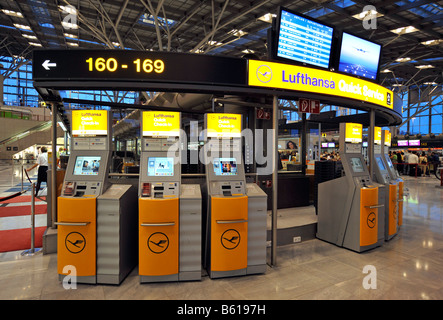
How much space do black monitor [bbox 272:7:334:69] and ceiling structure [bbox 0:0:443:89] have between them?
4.77 m

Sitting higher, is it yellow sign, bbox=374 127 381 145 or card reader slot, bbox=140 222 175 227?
yellow sign, bbox=374 127 381 145

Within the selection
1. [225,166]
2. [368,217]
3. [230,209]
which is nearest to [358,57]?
[368,217]

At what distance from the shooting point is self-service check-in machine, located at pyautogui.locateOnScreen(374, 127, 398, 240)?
4.99 metres

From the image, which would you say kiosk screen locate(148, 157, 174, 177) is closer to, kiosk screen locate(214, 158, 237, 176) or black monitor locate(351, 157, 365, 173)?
kiosk screen locate(214, 158, 237, 176)

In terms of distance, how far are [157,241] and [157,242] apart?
11 mm

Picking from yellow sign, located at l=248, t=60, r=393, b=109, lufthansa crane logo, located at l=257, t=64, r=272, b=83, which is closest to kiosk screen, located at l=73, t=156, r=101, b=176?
yellow sign, located at l=248, t=60, r=393, b=109

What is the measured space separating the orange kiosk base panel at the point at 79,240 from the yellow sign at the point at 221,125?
1712 millimetres

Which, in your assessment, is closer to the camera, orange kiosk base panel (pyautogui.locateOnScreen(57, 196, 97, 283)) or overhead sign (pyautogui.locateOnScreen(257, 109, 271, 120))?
orange kiosk base panel (pyautogui.locateOnScreen(57, 196, 97, 283))

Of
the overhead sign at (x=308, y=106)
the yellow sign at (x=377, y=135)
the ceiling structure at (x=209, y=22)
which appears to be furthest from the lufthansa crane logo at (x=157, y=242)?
the ceiling structure at (x=209, y=22)

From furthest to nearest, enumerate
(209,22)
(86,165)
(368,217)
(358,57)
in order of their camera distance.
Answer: (209,22)
(358,57)
(368,217)
(86,165)

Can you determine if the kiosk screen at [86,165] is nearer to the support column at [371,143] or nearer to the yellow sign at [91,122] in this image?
the yellow sign at [91,122]

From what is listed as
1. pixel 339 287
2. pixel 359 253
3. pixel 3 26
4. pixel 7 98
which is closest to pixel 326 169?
pixel 359 253

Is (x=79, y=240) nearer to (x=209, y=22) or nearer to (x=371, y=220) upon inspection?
(x=371, y=220)

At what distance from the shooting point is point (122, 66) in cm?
316
